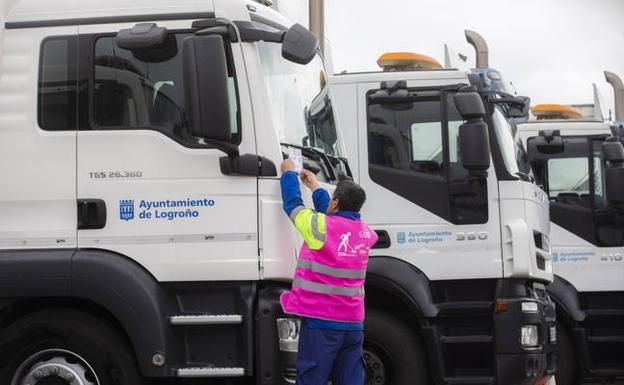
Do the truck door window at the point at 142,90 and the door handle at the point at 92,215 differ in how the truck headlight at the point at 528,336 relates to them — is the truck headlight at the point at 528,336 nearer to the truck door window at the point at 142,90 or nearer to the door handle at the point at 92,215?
the truck door window at the point at 142,90

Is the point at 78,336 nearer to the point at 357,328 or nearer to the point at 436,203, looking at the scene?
the point at 357,328

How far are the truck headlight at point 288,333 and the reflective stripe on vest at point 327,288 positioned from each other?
18 centimetres

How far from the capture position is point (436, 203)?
312 inches

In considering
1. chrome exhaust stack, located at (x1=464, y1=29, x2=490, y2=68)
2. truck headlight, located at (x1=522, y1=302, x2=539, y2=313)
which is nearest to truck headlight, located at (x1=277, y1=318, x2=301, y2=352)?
truck headlight, located at (x1=522, y1=302, x2=539, y2=313)

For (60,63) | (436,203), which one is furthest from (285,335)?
(436,203)

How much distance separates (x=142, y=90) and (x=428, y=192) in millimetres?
3127

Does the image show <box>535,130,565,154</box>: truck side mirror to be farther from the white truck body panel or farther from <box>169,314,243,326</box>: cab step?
<box>169,314,243,326</box>: cab step

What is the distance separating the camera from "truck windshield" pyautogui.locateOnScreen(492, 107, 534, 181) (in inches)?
315

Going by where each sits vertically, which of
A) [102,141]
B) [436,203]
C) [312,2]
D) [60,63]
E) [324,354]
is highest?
[312,2]

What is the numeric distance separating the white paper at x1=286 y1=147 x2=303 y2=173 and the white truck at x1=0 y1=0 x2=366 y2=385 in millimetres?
112

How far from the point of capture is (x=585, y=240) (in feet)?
32.5

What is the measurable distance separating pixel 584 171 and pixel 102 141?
234 inches

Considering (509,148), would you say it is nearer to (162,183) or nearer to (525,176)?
(525,176)

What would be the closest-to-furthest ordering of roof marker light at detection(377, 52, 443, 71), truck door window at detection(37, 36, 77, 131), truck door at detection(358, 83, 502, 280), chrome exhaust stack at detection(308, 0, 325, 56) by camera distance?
truck door window at detection(37, 36, 77, 131), truck door at detection(358, 83, 502, 280), roof marker light at detection(377, 52, 443, 71), chrome exhaust stack at detection(308, 0, 325, 56)
